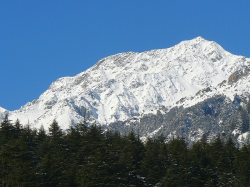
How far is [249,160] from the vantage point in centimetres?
13975

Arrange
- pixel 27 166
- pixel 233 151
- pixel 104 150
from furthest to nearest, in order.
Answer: pixel 233 151, pixel 104 150, pixel 27 166

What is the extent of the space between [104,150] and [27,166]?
16.1 m

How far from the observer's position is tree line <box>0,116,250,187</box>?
108m

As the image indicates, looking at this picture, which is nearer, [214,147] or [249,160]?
[249,160]

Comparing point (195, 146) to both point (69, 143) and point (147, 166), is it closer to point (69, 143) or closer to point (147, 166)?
point (147, 166)

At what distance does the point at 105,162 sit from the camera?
113812 mm

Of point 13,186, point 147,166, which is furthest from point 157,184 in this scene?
point 13,186

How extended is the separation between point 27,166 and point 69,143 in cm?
2300

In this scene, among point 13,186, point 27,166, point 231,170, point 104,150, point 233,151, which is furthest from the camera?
point 233,151

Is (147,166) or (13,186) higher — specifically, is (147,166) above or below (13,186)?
above

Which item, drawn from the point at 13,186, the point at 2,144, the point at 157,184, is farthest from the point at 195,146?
the point at 13,186

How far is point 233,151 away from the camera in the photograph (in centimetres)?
15225

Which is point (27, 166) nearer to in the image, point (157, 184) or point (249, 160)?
point (157, 184)

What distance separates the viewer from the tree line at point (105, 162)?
10762 cm
